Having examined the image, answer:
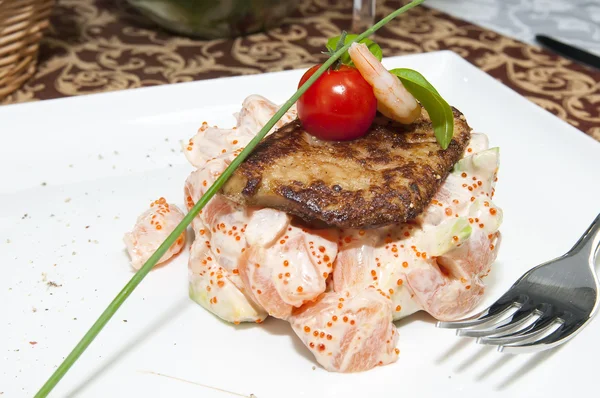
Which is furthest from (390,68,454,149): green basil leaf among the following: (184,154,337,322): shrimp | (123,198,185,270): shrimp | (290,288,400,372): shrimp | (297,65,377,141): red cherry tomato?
(123,198,185,270): shrimp

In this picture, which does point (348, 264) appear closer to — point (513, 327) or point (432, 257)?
point (432, 257)

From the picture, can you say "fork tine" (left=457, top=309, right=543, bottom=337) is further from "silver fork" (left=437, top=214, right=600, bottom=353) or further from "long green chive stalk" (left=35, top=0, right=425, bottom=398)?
"long green chive stalk" (left=35, top=0, right=425, bottom=398)

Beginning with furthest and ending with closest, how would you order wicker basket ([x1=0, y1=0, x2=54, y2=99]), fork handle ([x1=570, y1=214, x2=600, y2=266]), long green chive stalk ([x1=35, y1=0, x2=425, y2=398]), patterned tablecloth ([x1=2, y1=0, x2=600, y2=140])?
patterned tablecloth ([x1=2, y1=0, x2=600, y2=140]) → wicker basket ([x1=0, y1=0, x2=54, y2=99]) → fork handle ([x1=570, y1=214, x2=600, y2=266]) → long green chive stalk ([x1=35, y1=0, x2=425, y2=398])

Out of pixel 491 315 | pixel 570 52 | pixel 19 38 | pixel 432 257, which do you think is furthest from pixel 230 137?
pixel 570 52

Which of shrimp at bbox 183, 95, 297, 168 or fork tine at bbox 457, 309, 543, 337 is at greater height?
shrimp at bbox 183, 95, 297, 168

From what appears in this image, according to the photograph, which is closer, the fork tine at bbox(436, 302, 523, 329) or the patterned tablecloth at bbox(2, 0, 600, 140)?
the fork tine at bbox(436, 302, 523, 329)

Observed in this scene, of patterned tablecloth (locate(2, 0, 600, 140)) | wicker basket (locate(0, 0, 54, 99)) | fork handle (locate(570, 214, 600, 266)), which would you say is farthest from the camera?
patterned tablecloth (locate(2, 0, 600, 140))

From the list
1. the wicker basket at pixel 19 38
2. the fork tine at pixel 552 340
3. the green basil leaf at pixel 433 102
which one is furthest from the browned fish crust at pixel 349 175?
the wicker basket at pixel 19 38

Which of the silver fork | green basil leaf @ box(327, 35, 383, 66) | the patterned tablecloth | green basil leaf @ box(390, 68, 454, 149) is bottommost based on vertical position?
the patterned tablecloth
